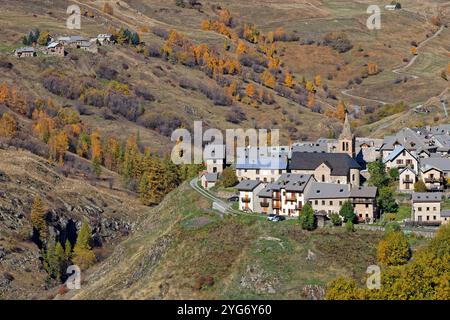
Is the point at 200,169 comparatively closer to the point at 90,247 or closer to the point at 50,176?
the point at 90,247

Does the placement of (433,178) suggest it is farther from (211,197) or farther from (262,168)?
(211,197)

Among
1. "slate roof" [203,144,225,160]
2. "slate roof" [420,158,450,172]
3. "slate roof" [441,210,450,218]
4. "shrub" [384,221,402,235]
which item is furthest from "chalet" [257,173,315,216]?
"slate roof" [203,144,225,160]

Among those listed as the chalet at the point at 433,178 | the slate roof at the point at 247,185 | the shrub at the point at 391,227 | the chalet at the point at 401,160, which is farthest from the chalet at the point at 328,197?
the chalet at the point at 401,160

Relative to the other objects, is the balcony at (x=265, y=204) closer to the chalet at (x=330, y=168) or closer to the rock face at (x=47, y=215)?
the chalet at (x=330, y=168)

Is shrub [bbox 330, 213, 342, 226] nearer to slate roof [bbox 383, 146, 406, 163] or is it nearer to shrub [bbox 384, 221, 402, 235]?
shrub [bbox 384, 221, 402, 235]

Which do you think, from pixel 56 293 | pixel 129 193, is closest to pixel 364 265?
pixel 56 293

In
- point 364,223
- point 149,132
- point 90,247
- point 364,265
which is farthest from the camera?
point 149,132

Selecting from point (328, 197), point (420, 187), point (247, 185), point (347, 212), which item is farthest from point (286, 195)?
point (420, 187)
